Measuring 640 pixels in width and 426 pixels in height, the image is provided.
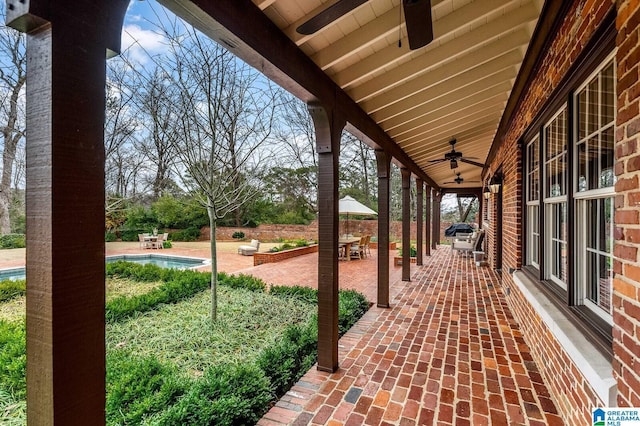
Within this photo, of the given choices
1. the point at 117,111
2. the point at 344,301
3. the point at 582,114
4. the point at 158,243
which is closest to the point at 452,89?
the point at 582,114

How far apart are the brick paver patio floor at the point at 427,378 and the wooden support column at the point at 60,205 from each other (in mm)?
1628

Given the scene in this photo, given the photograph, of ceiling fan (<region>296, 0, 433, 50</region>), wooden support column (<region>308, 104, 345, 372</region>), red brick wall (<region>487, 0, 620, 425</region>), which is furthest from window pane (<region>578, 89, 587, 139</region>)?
wooden support column (<region>308, 104, 345, 372</region>)

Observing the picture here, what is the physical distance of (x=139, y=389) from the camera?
2.53 meters

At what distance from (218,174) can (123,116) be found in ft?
10.9

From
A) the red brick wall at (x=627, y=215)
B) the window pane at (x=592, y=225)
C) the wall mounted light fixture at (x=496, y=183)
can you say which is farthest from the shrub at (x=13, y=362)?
the wall mounted light fixture at (x=496, y=183)

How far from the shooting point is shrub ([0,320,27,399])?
2.79 meters

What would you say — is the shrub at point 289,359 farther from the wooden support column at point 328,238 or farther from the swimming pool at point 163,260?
the swimming pool at point 163,260

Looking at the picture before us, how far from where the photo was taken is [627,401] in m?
1.35

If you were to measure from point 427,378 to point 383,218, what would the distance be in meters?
2.32

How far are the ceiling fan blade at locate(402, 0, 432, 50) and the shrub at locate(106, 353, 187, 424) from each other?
3.04 metres

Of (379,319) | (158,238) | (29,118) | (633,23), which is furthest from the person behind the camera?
(158,238)

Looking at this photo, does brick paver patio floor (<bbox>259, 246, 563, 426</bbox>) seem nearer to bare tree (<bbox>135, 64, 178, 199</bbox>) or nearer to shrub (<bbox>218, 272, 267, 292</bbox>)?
shrub (<bbox>218, 272, 267, 292</bbox>)

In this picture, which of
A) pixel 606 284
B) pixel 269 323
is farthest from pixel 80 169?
pixel 269 323

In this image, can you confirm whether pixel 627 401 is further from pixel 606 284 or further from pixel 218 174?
pixel 218 174
